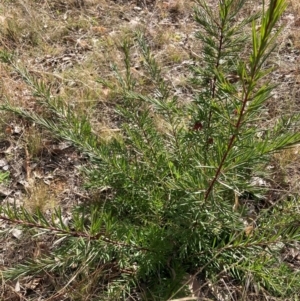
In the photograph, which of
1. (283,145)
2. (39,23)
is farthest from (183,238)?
(39,23)

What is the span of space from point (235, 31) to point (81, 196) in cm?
155

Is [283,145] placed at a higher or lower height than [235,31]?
lower

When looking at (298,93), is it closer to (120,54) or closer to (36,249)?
(120,54)

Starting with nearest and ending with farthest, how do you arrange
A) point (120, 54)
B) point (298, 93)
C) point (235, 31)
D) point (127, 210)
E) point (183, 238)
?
point (235, 31) → point (183, 238) → point (127, 210) → point (298, 93) → point (120, 54)

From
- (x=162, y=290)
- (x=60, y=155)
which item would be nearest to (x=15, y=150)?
(x=60, y=155)

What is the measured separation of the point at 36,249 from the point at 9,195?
55 centimetres

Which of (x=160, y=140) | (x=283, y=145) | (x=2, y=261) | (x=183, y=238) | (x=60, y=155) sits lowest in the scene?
(x=2, y=261)

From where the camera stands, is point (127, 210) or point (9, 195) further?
point (9, 195)

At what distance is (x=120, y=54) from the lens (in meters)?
3.59

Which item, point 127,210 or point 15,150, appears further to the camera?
point 15,150

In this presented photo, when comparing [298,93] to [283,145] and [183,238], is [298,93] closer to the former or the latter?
[183,238]

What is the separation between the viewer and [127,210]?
2.17 m

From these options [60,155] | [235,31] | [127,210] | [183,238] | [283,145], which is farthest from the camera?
[60,155]

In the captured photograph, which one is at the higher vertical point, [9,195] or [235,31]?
[235,31]
